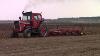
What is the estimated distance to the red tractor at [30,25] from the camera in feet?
112

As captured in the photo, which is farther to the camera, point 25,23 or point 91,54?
point 25,23

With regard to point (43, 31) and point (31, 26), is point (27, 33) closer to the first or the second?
point (31, 26)

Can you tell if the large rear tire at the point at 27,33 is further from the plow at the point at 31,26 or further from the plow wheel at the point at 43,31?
the plow wheel at the point at 43,31

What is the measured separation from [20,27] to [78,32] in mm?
7640

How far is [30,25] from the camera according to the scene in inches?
1374

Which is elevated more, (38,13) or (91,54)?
(38,13)

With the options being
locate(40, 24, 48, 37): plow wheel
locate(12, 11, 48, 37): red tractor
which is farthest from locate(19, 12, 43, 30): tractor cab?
locate(40, 24, 48, 37): plow wheel

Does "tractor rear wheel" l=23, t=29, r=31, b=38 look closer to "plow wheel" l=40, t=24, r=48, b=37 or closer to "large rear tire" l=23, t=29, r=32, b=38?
"large rear tire" l=23, t=29, r=32, b=38

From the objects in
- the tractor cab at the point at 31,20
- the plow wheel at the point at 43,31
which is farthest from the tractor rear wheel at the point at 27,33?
the plow wheel at the point at 43,31

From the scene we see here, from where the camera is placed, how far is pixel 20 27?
34125 mm

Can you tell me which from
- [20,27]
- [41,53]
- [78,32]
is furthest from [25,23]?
[41,53]

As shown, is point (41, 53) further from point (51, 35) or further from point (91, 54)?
point (51, 35)

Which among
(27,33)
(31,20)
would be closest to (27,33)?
(27,33)

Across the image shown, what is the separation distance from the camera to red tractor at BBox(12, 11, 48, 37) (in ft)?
112
